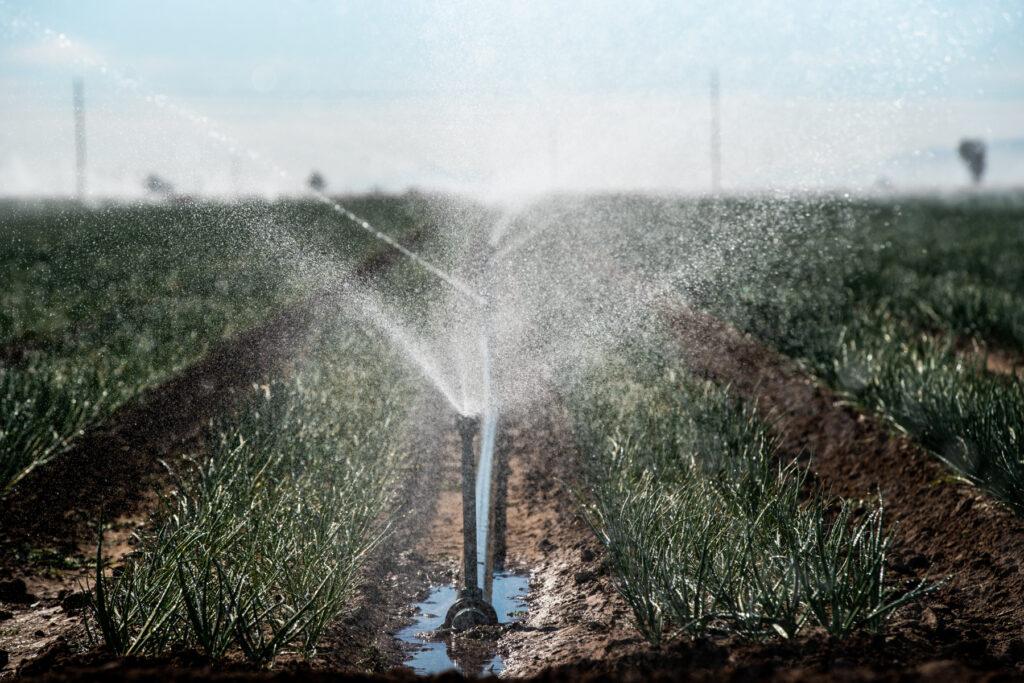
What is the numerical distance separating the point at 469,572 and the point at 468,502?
11.1 inches

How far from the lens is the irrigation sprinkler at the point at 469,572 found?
4070 millimetres

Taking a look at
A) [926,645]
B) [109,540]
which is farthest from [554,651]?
[109,540]

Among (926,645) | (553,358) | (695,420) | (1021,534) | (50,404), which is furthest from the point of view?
(553,358)

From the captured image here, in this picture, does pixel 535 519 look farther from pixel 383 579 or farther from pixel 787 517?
pixel 787 517

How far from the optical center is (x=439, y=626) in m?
4.24

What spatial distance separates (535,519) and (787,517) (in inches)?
83.3

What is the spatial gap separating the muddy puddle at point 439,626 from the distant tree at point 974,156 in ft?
223

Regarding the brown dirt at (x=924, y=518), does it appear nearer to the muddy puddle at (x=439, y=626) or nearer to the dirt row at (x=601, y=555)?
the dirt row at (x=601, y=555)

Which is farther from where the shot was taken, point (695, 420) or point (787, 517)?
point (695, 420)

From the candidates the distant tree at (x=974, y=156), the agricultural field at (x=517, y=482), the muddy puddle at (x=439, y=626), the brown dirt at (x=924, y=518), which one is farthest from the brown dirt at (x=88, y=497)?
the distant tree at (x=974, y=156)

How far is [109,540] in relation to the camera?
5508 millimetres

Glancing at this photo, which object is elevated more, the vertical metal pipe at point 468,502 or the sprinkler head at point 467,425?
the sprinkler head at point 467,425

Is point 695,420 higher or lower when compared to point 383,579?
higher

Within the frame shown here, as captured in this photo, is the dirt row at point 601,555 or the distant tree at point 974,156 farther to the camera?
the distant tree at point 974,156
